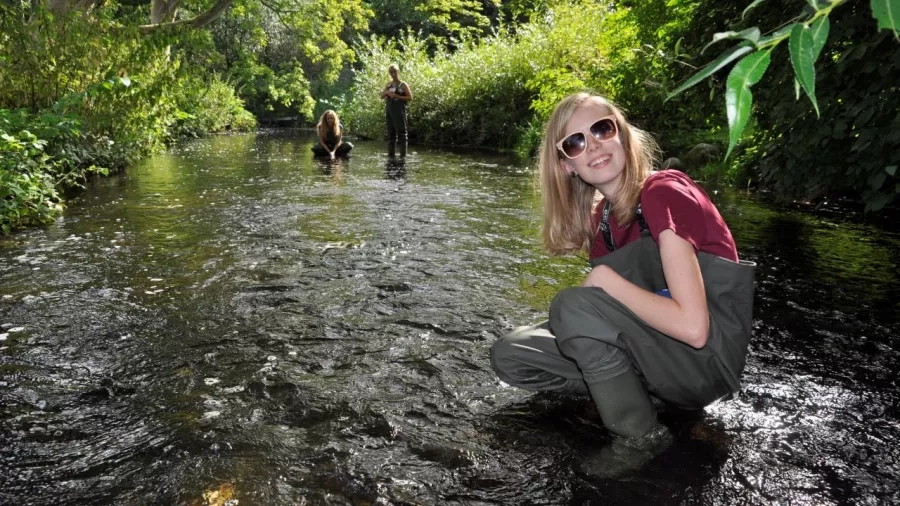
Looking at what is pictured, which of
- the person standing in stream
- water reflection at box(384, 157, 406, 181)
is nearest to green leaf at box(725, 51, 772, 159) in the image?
water reflection at box(384, 157, 406, 181)

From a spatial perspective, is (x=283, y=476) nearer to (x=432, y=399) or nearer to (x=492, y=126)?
(x=432, y=399)

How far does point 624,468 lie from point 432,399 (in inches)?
37.0

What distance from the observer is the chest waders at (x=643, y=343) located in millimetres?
2436

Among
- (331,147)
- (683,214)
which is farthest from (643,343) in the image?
(331,147)

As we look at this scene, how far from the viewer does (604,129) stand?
2650 mm

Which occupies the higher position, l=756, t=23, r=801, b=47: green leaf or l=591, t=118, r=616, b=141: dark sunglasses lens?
l=756, t=23, r=801, b=47: green leaf

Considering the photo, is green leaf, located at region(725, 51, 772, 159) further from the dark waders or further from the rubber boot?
the dark waders

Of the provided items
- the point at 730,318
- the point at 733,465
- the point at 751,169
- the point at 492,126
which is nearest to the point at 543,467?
the point at 733,465

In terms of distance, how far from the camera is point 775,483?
230 centimetres

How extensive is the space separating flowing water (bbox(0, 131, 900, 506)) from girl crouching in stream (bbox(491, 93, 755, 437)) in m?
0.25

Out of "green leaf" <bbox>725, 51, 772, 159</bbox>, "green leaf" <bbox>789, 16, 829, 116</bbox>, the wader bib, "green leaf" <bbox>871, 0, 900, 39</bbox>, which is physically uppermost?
"green leaf" <bbox>871, 0, 900, 39</bbox>

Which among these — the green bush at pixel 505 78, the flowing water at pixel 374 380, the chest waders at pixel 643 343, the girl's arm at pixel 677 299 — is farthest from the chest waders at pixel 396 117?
the girl's arm at pixel 677 299

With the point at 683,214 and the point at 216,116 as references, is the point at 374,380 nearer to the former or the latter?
the point at 683,214

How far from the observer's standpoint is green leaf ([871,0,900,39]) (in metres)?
0.67
